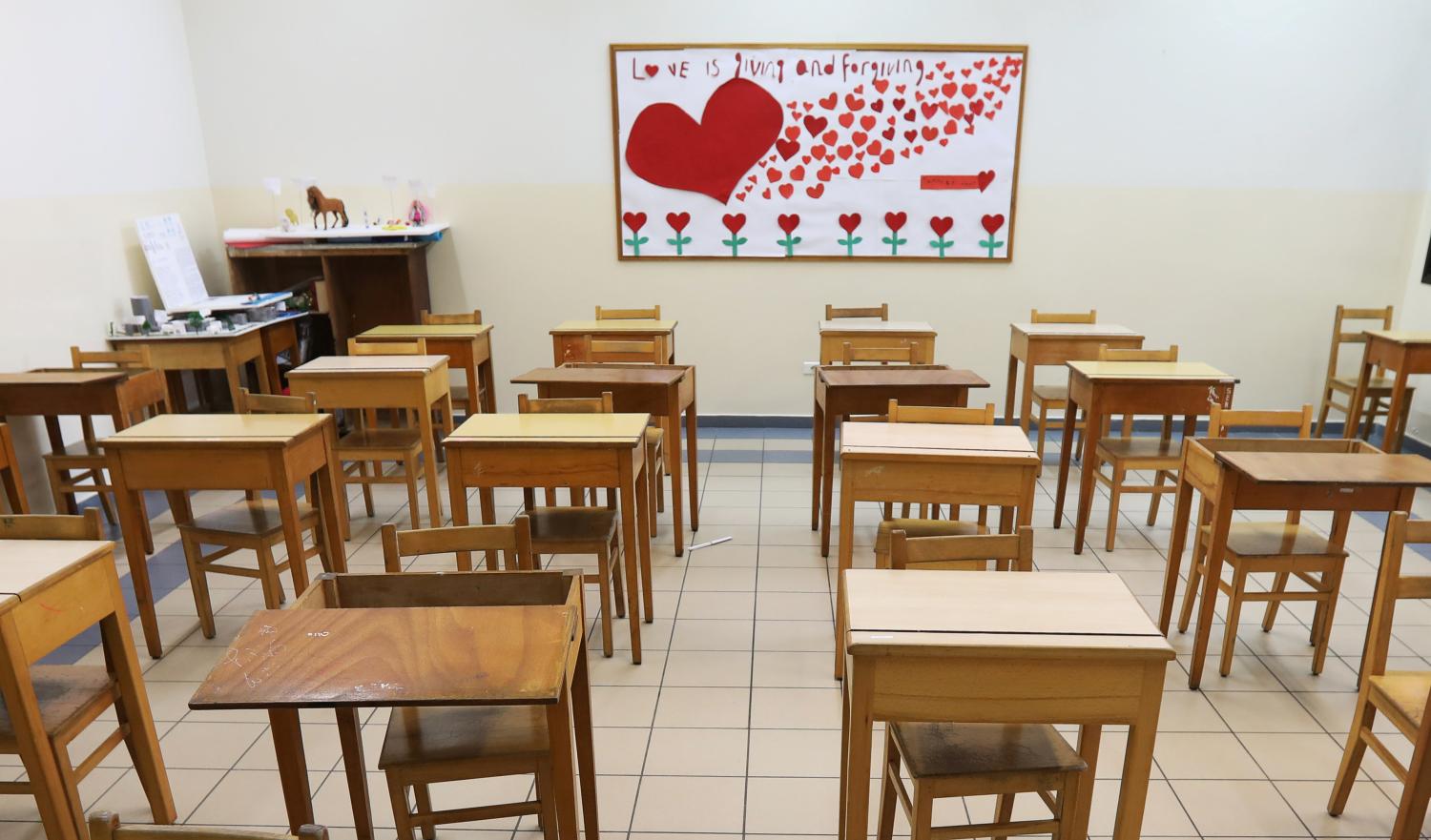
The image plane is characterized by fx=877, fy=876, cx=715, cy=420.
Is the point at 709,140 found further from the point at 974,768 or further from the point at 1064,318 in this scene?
the point at 974,768

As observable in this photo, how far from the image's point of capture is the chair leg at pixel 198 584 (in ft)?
10.3

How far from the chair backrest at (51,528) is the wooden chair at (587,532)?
121 cm

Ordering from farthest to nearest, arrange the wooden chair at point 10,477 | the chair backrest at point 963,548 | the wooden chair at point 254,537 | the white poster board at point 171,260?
the white poster board at point 171,260
the wooden chair at point 10,477
the wooden chair at point 254,537
the chair backrest at point 963,548

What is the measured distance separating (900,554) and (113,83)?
515cm

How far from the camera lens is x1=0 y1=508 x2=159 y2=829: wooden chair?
2031 mm

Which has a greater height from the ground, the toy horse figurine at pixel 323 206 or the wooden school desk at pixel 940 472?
the toy horse figurine at pixel 323 206

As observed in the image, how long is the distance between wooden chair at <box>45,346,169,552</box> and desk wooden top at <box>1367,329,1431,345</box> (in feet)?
20.3

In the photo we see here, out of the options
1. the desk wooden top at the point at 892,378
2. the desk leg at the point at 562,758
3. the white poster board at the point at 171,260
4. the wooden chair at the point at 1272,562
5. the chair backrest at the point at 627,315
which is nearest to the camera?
the desk leg at the point at 562,758

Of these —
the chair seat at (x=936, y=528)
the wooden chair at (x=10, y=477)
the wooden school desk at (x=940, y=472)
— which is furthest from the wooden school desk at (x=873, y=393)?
the wooden chair at (x=10, y=477)

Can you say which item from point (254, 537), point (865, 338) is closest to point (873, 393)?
point (865, 338)

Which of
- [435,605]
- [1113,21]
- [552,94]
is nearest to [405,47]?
[552,94]

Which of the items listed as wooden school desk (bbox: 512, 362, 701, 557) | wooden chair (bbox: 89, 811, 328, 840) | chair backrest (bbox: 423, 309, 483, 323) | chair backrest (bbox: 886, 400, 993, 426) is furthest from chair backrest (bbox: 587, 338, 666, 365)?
wooden chair (bbox: 89, 811, 328, 840)

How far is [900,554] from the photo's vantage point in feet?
6.78

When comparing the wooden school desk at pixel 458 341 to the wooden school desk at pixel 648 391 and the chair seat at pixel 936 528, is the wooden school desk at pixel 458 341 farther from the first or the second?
the chair seat at pixel 936 528
